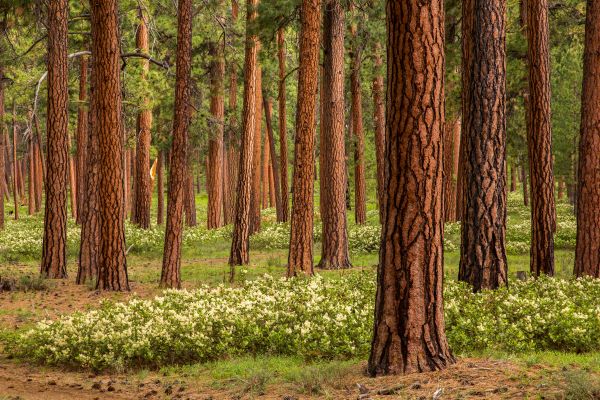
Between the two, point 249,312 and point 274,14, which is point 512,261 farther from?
point 249,312

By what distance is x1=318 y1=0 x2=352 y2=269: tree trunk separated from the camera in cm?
1759

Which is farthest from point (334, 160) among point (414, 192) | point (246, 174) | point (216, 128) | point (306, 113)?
point (414, 192)

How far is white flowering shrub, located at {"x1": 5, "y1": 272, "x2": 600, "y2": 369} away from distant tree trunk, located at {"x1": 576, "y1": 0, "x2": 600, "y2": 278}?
2102 millimetres

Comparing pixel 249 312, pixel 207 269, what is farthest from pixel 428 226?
pixel 207 269

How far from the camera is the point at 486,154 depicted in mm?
10977

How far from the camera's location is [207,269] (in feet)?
60.4

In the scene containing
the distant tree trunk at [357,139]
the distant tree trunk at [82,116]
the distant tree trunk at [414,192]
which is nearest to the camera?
the distant tree trunk at [414,192]

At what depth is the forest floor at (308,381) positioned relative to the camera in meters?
6.20

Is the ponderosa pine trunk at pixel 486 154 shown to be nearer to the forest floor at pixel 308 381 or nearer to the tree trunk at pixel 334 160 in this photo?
the forest floor at pixel 308 381

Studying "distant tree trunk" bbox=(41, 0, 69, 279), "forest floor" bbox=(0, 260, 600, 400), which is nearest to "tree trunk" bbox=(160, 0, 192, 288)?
"distant tree trunk" bbox=(41, 0, 69, 279)

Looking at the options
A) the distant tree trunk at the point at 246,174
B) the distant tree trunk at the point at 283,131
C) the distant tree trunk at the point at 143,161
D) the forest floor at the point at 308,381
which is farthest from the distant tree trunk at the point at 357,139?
the forest floor at the point at 308,381

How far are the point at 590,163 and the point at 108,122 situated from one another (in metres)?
9.51

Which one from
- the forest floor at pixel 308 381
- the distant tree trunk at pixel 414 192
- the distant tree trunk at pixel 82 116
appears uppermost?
the distant tree trunk at pixel 82 116

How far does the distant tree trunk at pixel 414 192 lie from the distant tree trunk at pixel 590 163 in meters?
7.02
